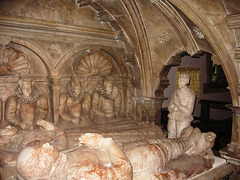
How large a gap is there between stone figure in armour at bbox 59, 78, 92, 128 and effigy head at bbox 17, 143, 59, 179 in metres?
2.29

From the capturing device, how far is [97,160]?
2.54 m

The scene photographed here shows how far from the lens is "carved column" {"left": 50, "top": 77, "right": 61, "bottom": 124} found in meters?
4.41

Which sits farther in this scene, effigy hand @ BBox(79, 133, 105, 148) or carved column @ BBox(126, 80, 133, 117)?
carved column @ BBox(126, 80, 133, 117)

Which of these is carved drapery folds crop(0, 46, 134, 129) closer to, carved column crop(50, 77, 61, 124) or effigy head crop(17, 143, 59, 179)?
carved column crop(50, 77, 61, 124)

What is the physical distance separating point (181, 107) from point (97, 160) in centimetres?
218

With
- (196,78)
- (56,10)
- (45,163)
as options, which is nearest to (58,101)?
(56,10)

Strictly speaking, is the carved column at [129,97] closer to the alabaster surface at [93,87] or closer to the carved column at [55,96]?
the alabaster surface at [93,87]

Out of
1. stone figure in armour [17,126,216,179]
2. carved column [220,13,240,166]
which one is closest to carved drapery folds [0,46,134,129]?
stone figure in armour [17,126,216,179]

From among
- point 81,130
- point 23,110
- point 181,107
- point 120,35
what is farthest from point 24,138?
point 120,35

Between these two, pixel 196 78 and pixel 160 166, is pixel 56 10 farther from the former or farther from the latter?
pixel 196 78

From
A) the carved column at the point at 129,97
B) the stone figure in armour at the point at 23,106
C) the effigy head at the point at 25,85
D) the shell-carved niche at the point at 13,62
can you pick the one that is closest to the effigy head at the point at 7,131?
the stone figure in armour at the point at 23,106

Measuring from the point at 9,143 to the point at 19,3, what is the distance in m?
2.46

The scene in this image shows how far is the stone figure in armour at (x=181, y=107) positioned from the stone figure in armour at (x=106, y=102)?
147 cm

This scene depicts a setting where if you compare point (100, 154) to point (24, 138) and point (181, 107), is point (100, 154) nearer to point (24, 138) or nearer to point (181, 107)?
point (24, 138)
